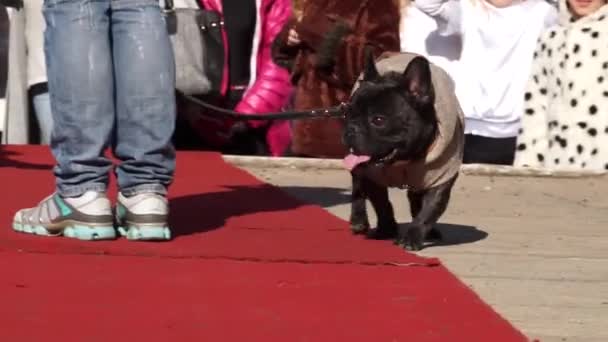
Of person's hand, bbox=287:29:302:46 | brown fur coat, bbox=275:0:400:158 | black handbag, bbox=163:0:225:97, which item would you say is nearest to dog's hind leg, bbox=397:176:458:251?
black handbag, bbox=163:0:225:97

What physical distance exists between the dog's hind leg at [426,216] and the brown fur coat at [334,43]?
3255mm

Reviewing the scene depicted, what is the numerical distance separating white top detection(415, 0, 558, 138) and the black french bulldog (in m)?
3.87

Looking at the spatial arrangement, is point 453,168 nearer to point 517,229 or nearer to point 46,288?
point 517,229

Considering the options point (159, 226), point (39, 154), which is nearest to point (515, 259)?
point (159, 226)

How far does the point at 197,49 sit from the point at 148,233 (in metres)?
3.32

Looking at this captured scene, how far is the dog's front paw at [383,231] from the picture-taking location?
19.7 ft

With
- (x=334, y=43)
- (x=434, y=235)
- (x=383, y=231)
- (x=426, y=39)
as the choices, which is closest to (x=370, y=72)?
(x=383, y=231)

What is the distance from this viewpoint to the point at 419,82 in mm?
5543

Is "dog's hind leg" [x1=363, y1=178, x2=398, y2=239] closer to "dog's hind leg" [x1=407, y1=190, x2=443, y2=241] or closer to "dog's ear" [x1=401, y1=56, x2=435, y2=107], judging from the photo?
"dog's hind leg" [x1=407, y1=190, x2=443, y2=241]

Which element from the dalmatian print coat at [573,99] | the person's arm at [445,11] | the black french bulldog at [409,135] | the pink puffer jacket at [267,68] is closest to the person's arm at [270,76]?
the pink puffer jacket at [267,68]

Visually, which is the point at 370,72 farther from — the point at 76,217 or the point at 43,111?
the point at 43,111

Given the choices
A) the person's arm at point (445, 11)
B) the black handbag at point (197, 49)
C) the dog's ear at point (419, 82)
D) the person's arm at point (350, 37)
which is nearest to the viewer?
the dog's ear at point (419, 82)

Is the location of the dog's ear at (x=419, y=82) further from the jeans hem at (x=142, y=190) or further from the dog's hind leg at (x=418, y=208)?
the jeans hem at (x=142, y=190)

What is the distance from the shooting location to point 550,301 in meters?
5.02
